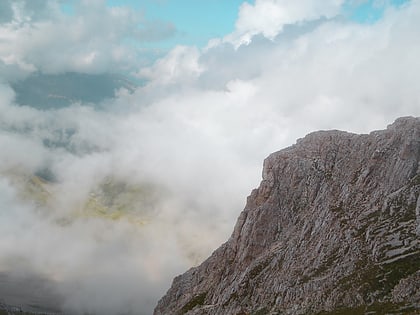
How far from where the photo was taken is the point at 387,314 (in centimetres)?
19950

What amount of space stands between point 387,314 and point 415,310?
1082 centimetres

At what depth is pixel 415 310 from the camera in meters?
196
